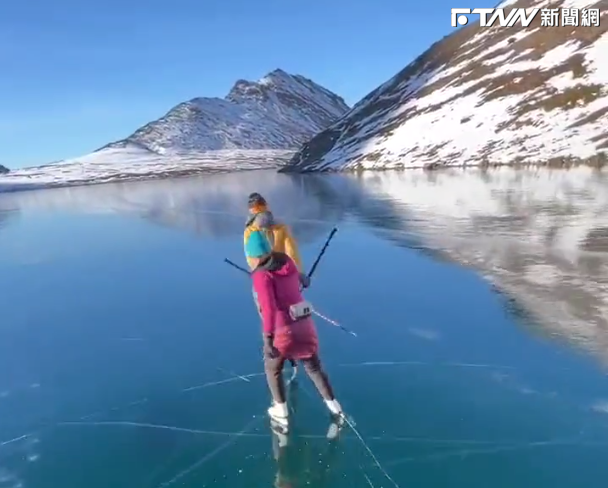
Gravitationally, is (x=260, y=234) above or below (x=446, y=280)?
above

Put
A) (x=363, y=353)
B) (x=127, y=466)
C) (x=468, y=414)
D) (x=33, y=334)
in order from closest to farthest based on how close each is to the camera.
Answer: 1. (x=127, y=466)
2. (x=468, y=414)
3. (x=363, y=353)
4. (x=33, y=334)

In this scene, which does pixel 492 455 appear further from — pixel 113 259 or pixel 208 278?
pixel 113 259

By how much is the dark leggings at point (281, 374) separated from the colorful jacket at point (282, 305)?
149 mm

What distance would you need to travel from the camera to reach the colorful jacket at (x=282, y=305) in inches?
250

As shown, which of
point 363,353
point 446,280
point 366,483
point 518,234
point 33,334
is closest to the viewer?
point 366,483

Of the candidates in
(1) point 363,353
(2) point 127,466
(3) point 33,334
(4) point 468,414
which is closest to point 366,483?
(4) point 468,414

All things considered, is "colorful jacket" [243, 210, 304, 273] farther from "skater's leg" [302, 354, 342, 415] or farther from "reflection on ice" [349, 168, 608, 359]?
"reflection on ice" [349, 168, 608, 359]

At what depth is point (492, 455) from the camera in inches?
241

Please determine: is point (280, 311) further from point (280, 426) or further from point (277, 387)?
point (280, 426)

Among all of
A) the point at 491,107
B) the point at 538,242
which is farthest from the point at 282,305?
the point at 491,107

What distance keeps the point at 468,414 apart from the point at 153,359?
5163 mm

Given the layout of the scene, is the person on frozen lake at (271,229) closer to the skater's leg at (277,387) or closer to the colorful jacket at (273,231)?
the colorful jacket at (273,231)

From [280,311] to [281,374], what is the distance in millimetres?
941


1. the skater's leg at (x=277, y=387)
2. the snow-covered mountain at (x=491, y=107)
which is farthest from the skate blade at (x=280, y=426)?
the snow-covered mountain at (x=491, y=107)
